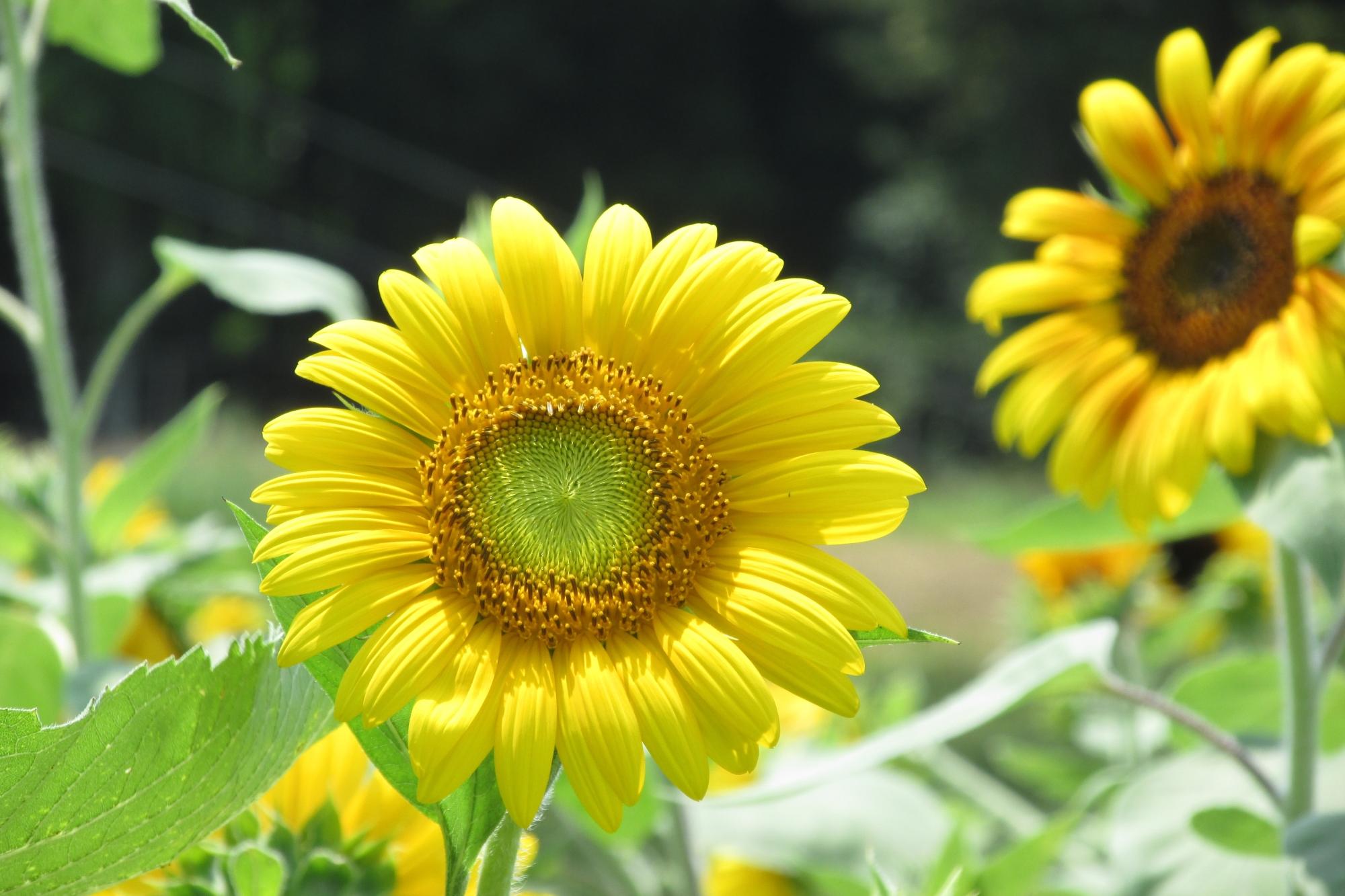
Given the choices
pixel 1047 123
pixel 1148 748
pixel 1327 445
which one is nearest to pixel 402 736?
pixel 1327 445

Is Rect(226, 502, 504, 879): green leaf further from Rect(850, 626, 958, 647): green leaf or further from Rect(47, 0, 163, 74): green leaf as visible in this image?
Result: Rect(47, 0, 163, 74): green leaf

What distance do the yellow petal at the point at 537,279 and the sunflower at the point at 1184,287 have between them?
0.35 m

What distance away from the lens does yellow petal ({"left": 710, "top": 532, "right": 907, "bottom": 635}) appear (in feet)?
1.15

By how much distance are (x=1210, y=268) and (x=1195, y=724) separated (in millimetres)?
261

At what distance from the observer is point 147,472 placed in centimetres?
82

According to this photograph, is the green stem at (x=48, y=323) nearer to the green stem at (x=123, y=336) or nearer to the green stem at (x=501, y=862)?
the green stem at (x=123, y=336)

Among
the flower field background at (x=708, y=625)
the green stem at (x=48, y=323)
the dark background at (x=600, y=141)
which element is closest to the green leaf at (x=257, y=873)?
the flower field background at (x=708, y=625)

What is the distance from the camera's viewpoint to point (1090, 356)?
2.43 feet

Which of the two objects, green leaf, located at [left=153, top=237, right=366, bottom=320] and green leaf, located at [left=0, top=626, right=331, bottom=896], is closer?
green leaf, located at [left=0, top=626, right=331, bottom=896]

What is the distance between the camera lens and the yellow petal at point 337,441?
0.35 metres

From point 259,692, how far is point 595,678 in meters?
0.08

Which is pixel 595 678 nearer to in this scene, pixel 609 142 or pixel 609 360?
pixel 609 360

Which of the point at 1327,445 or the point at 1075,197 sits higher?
the point at 1075,197

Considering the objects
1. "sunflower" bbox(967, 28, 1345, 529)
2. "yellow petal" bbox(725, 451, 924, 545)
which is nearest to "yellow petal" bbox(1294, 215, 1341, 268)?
"sunflower" bbox(967, 28, 1345, 529)
